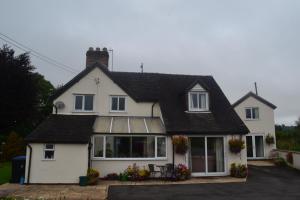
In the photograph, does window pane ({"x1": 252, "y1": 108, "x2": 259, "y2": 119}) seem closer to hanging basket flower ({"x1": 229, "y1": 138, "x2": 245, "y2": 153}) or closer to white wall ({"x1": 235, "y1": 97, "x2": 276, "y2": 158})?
white wall ({"x1": 235, "y1": 97, "x2": 276, "y2": 158})

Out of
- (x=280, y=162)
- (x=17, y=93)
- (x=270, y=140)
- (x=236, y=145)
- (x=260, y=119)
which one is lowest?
(x=280, y=162)

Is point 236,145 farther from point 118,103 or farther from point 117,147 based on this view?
point 118,103

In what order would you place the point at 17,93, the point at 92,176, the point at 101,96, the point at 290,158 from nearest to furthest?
the point at 92,176
the point at 101,96
the point at 290,158
the point at 17,93

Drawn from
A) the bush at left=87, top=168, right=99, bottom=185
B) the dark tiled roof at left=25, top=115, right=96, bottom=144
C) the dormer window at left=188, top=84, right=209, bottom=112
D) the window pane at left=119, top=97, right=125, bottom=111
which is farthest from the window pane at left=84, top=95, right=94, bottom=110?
the dormer window at left=188, top=84, right=209, bottom=112

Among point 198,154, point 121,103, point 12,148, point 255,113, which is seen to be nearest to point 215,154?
point 198,154

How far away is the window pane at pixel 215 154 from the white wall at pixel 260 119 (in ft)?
36.8

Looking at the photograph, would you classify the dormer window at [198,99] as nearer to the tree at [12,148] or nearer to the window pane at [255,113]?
the window pane at [255,113]

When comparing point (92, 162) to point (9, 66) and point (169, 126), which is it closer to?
point (169, 126)

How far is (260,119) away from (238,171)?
44.4 ft

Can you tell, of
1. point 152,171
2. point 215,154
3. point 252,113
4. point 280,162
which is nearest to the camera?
point 152,171

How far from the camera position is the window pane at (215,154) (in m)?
21.8

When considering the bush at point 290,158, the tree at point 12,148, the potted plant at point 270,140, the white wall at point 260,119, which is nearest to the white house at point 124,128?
the bush at point 290,158

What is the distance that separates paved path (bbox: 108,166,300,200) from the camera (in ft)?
46.1

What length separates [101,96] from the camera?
2370cm
